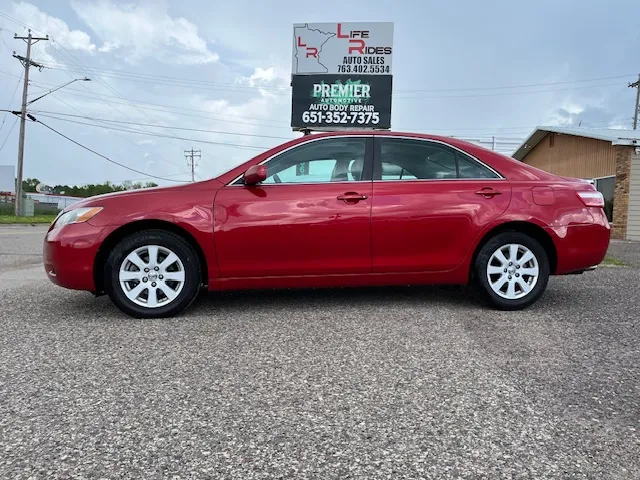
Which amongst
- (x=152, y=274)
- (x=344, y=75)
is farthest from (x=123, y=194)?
(x=344, y=75)

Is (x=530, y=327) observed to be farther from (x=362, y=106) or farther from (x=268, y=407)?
(x=362, y=106)

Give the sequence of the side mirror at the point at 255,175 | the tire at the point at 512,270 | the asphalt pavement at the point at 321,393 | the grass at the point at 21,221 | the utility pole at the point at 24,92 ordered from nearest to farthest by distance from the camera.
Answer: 1. the asphalt pavement at the point at 321,393
2. the side mirror at the point at 255,175
3. the tire at the point at 512,270
4. the grass at the point at 21,221
5. the utility pole at the point at 24,92

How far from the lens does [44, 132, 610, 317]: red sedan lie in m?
3.99

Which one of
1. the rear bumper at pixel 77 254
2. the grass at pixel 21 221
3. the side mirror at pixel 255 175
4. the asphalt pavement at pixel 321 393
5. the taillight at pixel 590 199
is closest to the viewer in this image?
the asphalt pavement at pixel 321 393

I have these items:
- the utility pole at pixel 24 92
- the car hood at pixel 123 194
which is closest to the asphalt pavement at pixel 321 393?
the car hood at pixel 123 194

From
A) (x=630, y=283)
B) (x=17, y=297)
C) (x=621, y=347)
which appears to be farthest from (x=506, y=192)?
(x=17, y=297)

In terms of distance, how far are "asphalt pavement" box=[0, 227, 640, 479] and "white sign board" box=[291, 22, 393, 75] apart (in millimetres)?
11420

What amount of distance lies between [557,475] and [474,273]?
105 inches

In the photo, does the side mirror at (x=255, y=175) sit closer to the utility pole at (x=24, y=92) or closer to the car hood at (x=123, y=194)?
the car hood at (x=123, y=194)

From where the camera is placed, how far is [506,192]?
171 inches

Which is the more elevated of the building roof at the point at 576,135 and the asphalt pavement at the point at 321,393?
the building roof at the point at 576,135

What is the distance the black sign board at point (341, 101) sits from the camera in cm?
1429

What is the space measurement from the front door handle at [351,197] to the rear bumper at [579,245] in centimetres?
173

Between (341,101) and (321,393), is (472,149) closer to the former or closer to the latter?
(321,393)
